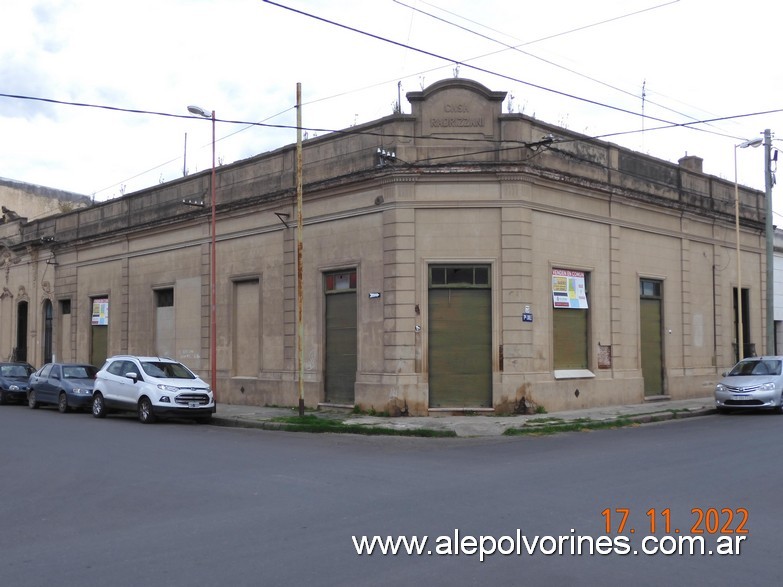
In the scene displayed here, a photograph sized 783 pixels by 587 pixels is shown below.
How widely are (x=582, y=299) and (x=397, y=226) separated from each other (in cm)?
598

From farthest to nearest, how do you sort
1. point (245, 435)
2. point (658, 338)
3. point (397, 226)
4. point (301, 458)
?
1. point (658, 338)
2. point (397, 226)
3. point (245, 435)
4. point (301, 458)

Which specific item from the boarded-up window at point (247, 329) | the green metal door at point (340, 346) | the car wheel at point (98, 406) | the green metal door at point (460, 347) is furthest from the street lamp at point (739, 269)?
the car wheel at point (98, 406)

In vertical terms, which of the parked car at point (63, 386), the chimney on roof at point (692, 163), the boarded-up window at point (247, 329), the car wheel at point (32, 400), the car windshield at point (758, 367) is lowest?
the car wheel at point (32, 400)

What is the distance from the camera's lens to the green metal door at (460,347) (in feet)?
65.2

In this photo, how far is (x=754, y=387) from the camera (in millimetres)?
21562

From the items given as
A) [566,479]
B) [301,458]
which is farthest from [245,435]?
[566,479]

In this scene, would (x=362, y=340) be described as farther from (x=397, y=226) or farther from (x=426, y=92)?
(x=426, y=92)

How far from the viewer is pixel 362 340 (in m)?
20.7

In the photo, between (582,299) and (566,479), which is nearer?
(566,479)

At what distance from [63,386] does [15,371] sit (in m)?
6.54

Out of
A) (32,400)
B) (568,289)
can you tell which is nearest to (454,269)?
(568,289)

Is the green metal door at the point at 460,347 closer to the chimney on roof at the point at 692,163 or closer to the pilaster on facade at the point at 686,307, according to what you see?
the pilaster on facade at the point at 686,307

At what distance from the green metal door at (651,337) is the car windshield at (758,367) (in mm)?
2388

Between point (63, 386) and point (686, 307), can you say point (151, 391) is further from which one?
point (686, 307)
